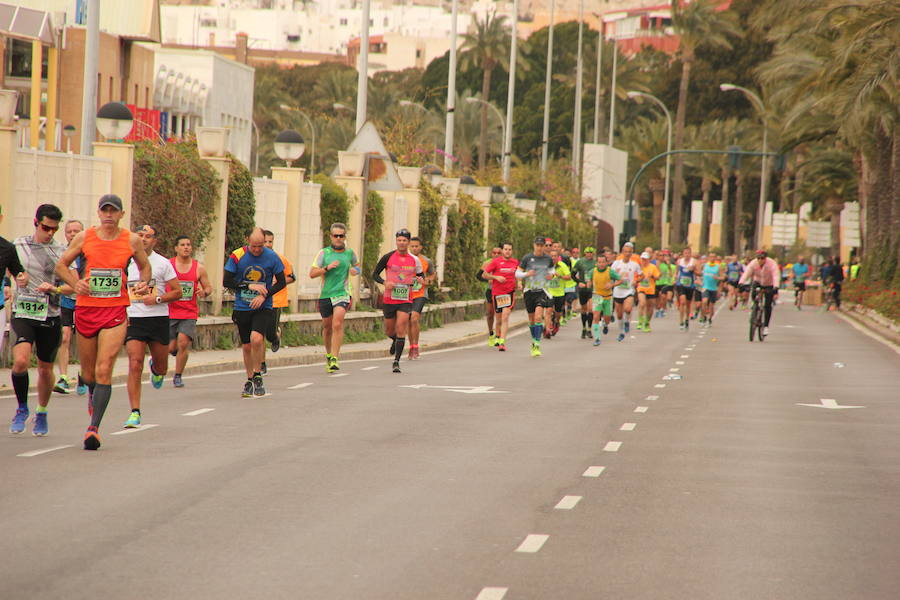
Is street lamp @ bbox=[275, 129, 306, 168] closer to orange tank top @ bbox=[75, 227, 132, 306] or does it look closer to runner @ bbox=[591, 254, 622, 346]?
runner @ bbox=[591, 254, 622, 346]

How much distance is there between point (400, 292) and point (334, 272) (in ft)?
5.35

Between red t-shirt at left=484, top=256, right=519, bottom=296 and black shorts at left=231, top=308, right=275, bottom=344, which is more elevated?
red t-shirt at left=484, top=256, right=519, bottom=296

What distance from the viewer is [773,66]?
5953 centimetres

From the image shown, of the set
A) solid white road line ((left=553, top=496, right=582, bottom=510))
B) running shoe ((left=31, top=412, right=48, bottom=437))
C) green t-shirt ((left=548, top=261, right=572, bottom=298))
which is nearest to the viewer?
solid white road line ((left=553, top=496, right=582, bottom=510))

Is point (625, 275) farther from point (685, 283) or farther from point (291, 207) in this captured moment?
point (291, 207)

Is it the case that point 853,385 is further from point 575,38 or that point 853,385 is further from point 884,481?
point 575,38

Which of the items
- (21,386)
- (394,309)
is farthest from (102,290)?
(394,309)

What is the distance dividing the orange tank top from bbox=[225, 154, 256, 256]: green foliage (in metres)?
12.9

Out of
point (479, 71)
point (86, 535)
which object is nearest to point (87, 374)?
point (86, 535)

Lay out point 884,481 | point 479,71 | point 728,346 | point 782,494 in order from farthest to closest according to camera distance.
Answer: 1. point 479,71
2. point 728,346
3. point 884,481
4. point 782,494

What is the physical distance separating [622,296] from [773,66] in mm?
31684

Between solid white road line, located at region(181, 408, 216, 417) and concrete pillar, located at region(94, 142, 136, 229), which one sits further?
concrete pillar, located at region(94, 142, 136, 229)

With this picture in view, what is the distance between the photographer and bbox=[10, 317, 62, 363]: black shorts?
12.1 m

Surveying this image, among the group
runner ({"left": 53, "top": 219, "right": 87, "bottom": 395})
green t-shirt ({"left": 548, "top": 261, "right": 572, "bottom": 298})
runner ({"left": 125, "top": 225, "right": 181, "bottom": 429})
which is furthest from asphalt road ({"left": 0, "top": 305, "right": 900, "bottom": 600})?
A: green t-shirt ({"left": 548, "top": 261, "right": 572, "bottom": 298})
